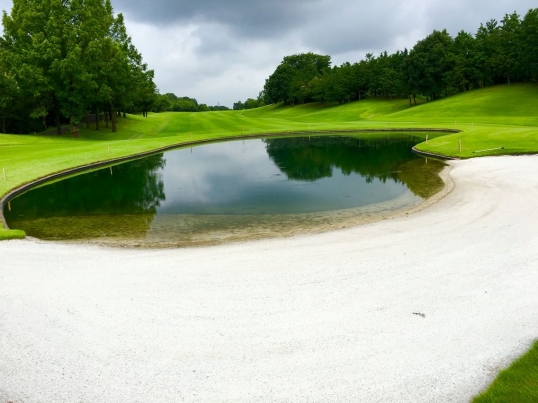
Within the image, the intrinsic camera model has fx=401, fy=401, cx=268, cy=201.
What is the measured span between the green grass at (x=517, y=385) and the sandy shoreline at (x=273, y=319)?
0.76 feet

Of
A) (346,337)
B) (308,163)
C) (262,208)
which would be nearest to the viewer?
(346,337)

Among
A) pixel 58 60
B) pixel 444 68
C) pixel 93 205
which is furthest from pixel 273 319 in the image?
pixel 444 68

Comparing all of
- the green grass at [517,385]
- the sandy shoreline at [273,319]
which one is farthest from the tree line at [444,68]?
the green grass at [517,385]

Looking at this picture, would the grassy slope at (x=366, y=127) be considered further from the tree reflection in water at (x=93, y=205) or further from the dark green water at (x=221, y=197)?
the dark green water at (x=221, y=197)

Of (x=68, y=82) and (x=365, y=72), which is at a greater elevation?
(x=365, y=72)

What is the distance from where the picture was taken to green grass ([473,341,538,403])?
5520 millimetres

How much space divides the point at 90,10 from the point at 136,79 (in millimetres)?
11603

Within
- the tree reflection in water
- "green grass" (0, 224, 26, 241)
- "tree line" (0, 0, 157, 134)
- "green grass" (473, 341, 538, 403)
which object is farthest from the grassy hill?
"green grass" (473, 341, 538, 403)

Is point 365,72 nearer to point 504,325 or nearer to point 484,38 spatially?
point 484,38

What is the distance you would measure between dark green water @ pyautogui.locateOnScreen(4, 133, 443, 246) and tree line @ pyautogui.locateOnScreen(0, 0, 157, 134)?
19.6m

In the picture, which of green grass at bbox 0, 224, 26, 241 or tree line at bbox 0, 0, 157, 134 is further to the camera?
tree line at bbox 0, 0, 157, 134

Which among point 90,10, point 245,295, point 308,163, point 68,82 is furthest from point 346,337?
point 90,10

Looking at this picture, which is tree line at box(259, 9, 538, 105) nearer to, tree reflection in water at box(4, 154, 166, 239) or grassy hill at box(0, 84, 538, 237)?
grassy hill at box(0, 84, 538, 237)

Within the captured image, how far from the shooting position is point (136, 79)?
63125mm
